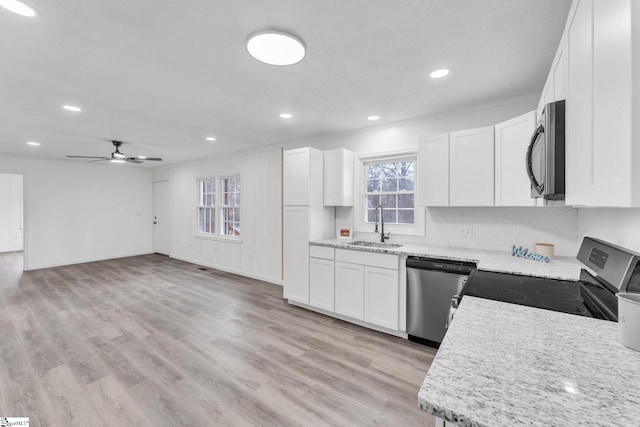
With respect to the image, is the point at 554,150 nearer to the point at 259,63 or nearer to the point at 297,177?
the point at 259,63

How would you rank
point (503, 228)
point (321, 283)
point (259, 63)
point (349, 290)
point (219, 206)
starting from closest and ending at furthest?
point (259, 63)
point (503, 228)
point (349, 290)
point (321, 283)
point (219, 206)

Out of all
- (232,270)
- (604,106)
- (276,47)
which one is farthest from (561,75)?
(232,270)

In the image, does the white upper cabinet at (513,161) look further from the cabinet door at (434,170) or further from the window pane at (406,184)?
the window pane at (406,184)

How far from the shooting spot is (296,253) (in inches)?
147

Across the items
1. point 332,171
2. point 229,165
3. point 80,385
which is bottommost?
point 80,385

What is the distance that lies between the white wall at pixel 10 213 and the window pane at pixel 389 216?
10.7 m

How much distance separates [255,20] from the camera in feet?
5.30

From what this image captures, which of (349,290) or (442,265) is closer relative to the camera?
(442,265)

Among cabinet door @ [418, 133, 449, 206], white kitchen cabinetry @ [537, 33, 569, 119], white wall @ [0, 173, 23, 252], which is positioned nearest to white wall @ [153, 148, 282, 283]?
cabinet door @ [418, 133, 449, 206]

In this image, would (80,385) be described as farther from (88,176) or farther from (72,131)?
(88,176)

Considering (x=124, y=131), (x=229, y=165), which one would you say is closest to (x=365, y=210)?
(x=229, y=165)

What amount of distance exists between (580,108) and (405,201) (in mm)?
2574

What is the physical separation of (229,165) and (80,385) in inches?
168

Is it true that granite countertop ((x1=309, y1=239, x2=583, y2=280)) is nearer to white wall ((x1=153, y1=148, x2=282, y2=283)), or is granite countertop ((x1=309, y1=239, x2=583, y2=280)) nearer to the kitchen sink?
the kitchen sink
